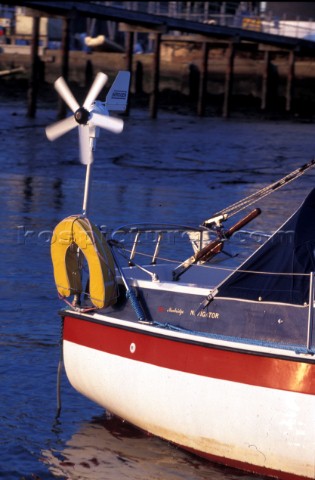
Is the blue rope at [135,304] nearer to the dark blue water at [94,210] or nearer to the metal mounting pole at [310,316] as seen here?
the dark blue water at [94,210]

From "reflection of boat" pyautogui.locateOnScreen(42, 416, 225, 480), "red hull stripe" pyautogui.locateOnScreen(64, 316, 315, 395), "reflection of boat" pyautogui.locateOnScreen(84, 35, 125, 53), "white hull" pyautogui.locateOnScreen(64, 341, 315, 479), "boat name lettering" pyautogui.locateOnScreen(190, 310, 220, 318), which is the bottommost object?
"reflection of boat" pyautogui.locateOnScreen(42, 416, 225, 480)

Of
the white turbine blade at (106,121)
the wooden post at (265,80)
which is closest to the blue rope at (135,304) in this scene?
the white turbine blade at (106,121)

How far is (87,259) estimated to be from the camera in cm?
956

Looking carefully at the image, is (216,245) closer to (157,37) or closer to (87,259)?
(87,259)

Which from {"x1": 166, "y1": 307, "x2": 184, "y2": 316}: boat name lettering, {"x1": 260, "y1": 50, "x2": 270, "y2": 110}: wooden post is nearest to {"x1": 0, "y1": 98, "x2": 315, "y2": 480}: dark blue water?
{"x1": 166, "y1": 307, "x2": 184, "y2": 316}: boat name lettering

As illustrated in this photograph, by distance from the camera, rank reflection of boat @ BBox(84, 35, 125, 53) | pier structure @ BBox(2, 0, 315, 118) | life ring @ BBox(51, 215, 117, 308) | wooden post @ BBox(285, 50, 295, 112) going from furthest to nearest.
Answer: reflection of boat @ BBox(84, 35, 125, 53), wooden post @ BBox(285, 50, 295, 112), pier structure @ BBox(2, 0, 315, 118), life ring @ BBox(51, 215, 117, 308)

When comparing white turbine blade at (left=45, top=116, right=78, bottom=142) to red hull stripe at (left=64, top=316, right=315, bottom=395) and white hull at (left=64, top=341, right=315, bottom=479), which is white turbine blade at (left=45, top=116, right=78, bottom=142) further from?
white hull at (left=64, top=341, right=315, bottom=479)

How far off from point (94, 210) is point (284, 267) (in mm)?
11665

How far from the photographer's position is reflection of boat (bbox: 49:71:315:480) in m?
8.38

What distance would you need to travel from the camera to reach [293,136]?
3703cm

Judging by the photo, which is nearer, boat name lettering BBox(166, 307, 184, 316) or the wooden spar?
boat name lettering BBox(166, 307, 184, 316)

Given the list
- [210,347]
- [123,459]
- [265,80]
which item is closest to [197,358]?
[210,347]

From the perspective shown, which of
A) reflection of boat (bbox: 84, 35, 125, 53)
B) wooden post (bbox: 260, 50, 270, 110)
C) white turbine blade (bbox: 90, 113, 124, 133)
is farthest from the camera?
reflection of boat (bbox: 84, 35, 125, 53)

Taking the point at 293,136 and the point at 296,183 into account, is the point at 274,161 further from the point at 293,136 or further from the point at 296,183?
the point at 293,136
